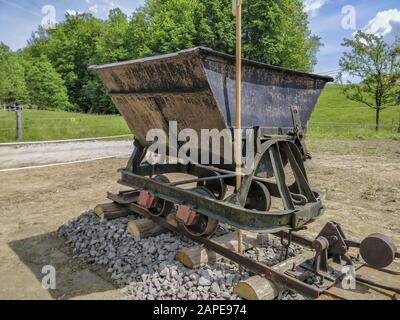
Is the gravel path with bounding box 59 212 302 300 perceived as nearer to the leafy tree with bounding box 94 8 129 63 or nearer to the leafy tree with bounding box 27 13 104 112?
the leafy tree with bounding box 94 8 129 63

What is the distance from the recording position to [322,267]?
11.4 feet

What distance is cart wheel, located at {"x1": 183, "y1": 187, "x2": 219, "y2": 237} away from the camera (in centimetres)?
418

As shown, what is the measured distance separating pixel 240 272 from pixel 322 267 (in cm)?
87

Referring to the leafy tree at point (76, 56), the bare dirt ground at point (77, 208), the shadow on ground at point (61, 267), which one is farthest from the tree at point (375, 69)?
the leafy tree at point (76, 56)

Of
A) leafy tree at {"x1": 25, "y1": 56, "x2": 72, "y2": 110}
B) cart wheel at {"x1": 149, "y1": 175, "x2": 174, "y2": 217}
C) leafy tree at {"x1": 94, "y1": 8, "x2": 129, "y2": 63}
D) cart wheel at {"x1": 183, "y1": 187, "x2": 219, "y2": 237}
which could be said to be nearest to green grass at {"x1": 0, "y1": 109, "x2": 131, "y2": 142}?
cart wheel at {"x1": 149, "y1": 175, "x2": 174, "y2": 217}

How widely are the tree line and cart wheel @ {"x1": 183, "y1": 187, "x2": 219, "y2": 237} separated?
2995cm

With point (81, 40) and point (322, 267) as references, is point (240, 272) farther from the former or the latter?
point (81, 40)

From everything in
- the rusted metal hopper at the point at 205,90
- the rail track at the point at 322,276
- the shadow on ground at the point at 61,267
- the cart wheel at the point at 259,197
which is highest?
the rusted metal hopper at the point at 205,90

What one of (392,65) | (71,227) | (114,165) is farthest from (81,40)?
(71,227)

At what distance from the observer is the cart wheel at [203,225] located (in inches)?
165

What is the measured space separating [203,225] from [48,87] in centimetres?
4876

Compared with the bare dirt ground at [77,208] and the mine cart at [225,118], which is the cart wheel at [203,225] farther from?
the bare dirt ground at [77,208]

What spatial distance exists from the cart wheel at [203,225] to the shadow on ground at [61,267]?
1.14 m

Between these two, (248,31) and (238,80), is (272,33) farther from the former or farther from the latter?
(238,80)
